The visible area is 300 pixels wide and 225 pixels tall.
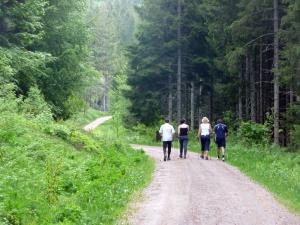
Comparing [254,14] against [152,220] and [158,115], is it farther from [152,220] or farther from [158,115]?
[152,220]

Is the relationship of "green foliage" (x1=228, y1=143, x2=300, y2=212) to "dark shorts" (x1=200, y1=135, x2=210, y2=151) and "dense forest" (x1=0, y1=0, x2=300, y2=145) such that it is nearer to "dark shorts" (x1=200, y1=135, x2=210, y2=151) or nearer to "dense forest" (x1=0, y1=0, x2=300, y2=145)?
"dark shorts" (x1=200, y1=135, x2=210, y2=151)

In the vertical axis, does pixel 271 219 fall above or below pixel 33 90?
below

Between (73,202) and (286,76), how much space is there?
15719 millimetres

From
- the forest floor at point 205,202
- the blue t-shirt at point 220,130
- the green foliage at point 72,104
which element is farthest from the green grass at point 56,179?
the green foliage at point 72,104

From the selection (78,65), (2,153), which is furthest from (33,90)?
(2,153)

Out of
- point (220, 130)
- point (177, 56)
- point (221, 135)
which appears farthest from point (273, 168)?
point (177, 56)

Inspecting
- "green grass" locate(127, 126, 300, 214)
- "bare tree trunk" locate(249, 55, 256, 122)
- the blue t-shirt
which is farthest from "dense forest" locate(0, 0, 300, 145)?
the blue t-shirt

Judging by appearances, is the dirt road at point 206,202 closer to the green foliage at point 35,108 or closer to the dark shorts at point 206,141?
the dark shorts at point 206,141

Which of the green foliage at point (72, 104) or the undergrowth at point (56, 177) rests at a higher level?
the green foliage at point (72, 104)

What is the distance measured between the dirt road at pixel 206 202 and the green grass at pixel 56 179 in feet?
2.04

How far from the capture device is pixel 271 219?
10.4 meters

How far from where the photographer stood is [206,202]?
1203 cm

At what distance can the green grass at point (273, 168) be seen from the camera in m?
13.4

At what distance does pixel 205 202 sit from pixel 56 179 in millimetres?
3622
